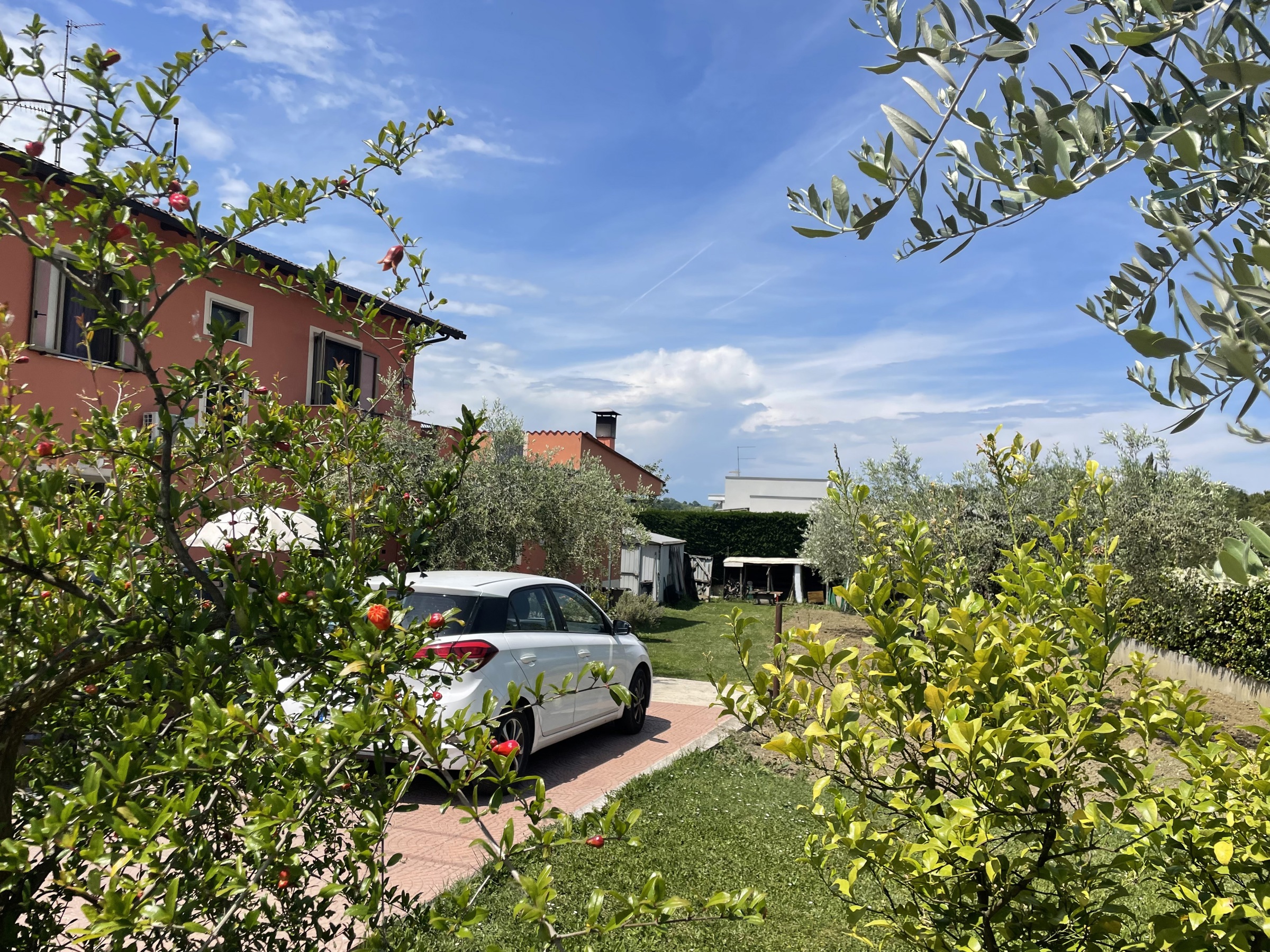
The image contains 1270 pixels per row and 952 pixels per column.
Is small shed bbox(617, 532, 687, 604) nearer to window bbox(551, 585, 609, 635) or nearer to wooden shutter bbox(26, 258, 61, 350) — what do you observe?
window bbox(551, 585, 609, 635)

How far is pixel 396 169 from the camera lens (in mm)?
2635

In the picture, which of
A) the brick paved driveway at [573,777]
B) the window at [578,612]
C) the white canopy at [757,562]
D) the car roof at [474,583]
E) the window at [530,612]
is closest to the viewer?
the brick paved driveway at [573,777]

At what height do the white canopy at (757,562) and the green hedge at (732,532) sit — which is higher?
the green hedge at (732,532)

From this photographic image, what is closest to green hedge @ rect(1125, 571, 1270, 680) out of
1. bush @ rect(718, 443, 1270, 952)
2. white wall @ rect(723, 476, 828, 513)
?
bush @ rect(718, 443, 1270, 952)

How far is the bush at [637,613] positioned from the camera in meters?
19.0

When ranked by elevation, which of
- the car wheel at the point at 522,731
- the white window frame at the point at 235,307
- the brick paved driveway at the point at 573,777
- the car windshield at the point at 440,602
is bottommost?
the brick paved driveway at the point at 573,777

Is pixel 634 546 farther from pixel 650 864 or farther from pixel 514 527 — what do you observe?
pixel 650 864

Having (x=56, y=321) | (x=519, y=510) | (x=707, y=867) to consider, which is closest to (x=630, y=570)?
(x=519, y=510)

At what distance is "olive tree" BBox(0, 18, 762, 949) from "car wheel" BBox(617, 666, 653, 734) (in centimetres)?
632

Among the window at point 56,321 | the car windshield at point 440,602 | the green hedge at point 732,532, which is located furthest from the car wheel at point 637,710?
the green hedge at point 732,532

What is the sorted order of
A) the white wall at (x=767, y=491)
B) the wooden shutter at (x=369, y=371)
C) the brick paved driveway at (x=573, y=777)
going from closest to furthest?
the brick paved driveway at (x=573, y=777), the wooden shutter at (x=369, y=371), the white wall at (x=767, y=491)

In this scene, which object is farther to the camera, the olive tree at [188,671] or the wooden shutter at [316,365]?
the wooden shutter at [316,365]

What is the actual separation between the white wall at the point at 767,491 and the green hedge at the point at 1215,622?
1345 inches

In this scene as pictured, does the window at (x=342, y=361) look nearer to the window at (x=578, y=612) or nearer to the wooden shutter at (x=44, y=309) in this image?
the wooden shutter at (x=44, y=309)
